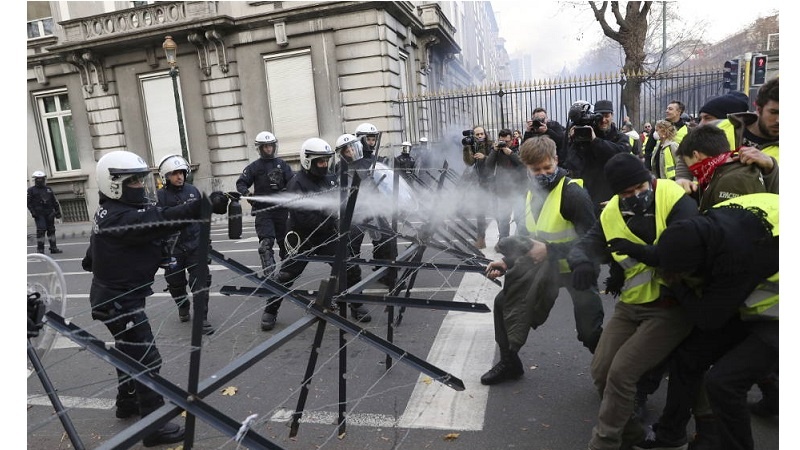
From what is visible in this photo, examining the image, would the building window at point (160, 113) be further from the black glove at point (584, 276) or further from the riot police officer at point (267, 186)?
the black glove at point (584, 276)

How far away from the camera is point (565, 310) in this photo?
525 centimetres

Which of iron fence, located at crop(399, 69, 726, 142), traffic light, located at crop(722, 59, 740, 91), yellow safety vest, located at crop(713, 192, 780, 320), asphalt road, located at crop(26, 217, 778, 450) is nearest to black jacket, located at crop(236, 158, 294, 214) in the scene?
asphalt road, located at crop(26, 217, 778, 450)

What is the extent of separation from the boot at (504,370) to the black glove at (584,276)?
1.23m

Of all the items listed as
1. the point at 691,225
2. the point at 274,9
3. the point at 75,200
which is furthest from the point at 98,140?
the point at 691,225

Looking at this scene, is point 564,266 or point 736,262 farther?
point 564,266

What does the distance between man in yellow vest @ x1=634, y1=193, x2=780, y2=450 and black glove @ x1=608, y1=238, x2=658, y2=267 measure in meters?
0.05

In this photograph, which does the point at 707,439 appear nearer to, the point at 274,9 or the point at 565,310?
the point at 565,310

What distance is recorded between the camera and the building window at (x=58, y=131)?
61.2ft

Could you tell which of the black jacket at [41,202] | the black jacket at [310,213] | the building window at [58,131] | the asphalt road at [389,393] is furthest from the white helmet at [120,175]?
the building window at [58,131]

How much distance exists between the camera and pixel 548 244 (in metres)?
3.42

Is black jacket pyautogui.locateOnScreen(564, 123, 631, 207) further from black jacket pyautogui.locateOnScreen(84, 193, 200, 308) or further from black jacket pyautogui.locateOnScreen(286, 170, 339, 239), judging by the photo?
black jacket pyautogui.locateOnScreen(84, 193, 200, 308)

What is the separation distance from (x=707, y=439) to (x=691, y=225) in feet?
4.48

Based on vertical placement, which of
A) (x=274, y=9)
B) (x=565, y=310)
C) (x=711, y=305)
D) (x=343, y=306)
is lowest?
(x=565, y=310)

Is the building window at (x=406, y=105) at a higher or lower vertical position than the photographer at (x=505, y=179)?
higher
